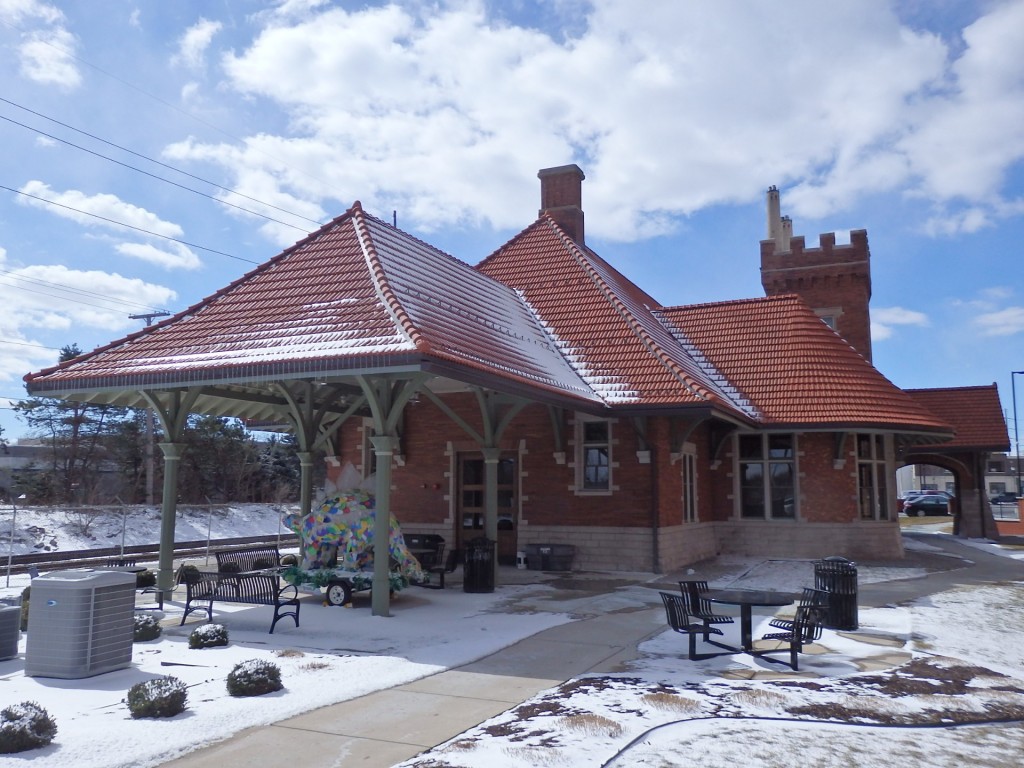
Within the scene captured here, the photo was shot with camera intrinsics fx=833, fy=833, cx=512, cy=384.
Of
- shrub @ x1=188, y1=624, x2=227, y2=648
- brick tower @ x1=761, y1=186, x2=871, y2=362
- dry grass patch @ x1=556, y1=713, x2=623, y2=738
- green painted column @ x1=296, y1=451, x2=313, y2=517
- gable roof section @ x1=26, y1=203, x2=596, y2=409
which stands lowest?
dry grass patch @ x1=556, y1=713, x2=623, y2=738

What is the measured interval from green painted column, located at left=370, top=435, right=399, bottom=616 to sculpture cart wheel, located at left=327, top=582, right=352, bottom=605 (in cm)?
82

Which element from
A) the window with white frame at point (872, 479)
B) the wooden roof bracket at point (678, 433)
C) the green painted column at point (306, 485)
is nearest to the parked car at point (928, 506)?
the window with white frame at point (872, 479)

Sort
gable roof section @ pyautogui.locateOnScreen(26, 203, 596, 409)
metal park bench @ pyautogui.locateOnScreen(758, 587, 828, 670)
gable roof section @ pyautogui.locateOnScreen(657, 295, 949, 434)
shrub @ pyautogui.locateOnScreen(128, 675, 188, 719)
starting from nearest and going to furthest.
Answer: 1. shrub @ pyautogui.locateOnScreen(128, 675, 188, 719)
2. metal park bench @ pyautogui.locateOnScreen(758, 587, 828, 670)
3. gable roof section @ pyautogui.locateOnScreen(26, 203, 596, 409)
4. gable roof section @ pyautogui.locateOnScreen(657, 295, 949, 434)

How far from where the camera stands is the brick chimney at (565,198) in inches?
990

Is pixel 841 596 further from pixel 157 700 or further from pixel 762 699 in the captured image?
pixel 157 700

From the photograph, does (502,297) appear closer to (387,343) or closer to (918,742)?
(387,343)

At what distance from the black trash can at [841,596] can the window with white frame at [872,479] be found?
29.0 ft

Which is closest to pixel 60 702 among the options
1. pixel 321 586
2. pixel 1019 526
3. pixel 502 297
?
pixel 321 586

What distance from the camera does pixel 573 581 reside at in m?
15.3

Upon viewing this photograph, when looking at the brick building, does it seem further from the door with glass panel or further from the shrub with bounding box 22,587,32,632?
the shrub with bounding box 22,587,32,632

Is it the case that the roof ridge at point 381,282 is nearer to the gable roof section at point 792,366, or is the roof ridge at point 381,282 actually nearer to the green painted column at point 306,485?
the green painted column at point 306,485

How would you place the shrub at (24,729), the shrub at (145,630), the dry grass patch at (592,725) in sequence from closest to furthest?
1. the shrub at (24,729)
2. the dry grass patch at (592,725)
3. the shrub at (145,630)

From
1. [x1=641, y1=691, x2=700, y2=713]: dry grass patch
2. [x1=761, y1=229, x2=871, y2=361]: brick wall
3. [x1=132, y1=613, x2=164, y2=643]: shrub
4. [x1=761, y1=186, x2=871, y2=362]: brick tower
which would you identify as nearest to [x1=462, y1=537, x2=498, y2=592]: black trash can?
[x1=132, y1=613, x2=164, y2=643]: shrub

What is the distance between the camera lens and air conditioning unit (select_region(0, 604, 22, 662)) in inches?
334
